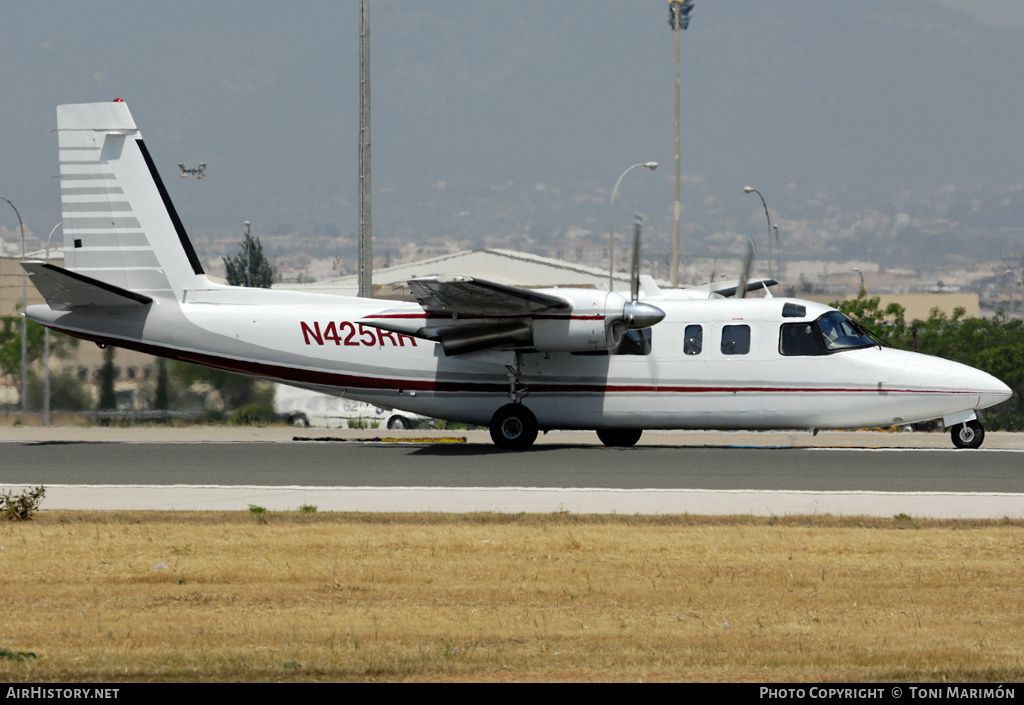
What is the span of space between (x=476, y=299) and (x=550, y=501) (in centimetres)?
717

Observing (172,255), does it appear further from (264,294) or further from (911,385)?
(911,385)

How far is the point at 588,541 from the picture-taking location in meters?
11.9

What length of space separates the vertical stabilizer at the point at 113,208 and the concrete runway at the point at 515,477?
363 centimetres

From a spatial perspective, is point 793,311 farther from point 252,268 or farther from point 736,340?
point 252,268

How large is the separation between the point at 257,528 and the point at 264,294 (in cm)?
1179

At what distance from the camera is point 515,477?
1734 cm

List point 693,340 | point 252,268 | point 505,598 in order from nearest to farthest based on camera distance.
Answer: point 505,598, point 693,340, point 252,268

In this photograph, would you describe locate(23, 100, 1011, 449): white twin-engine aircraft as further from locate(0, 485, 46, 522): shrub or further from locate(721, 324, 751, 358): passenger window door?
locate(0, 485, 46, 522): shrub

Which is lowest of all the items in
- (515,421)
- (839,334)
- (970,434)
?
(970,434)

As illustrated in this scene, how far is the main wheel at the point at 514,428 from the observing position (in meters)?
22.1

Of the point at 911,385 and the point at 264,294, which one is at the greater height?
the point at 264,294

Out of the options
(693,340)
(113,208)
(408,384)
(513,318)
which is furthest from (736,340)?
(113,208)
